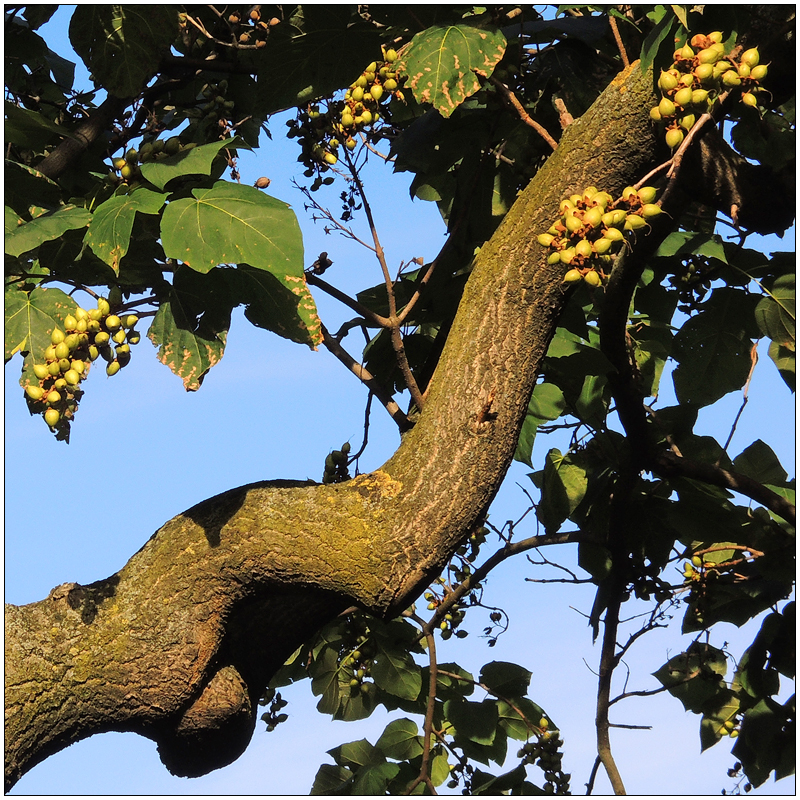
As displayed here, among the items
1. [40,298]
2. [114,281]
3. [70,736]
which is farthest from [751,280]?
[70,736]

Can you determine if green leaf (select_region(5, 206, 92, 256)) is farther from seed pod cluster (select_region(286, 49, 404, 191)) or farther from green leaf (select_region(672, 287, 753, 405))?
green leaf (select_region(672, 287, 753, 405))

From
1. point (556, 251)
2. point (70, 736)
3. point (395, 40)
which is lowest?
point (70, 736)

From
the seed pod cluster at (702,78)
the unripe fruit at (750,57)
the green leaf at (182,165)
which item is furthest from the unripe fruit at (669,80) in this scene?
the green leaf at (182,165)

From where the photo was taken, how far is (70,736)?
2.23 m

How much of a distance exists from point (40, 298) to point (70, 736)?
1129 millimetres

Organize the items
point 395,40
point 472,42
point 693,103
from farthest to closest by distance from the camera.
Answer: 1. point 395,40
2. point 472,42
3. point 693,103

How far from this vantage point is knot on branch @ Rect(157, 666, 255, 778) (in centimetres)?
236

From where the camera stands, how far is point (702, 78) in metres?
1.70

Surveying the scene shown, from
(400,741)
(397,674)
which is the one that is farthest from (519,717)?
(397,674)

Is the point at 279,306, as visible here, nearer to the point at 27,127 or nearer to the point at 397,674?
the point at 27,127

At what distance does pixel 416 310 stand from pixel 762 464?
144cm

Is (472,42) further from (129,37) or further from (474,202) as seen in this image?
(129,37)

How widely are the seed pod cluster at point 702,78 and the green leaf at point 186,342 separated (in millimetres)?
1146

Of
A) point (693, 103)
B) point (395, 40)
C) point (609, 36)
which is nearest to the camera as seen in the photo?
point (693, 103)
